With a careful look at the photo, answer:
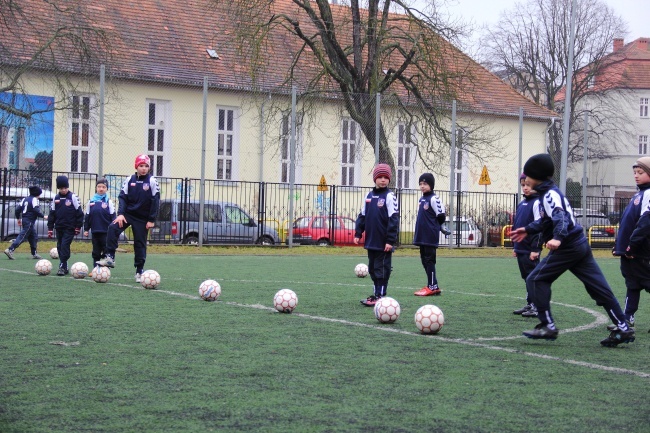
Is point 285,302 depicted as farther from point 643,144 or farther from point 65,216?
point 643,144

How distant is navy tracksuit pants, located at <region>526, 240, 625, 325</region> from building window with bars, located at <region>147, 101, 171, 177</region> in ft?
89.8

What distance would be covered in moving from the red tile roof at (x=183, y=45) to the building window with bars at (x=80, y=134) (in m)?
2.97

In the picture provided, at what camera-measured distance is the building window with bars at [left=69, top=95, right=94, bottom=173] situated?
27.5m

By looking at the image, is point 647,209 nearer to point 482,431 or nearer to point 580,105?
point 482,431

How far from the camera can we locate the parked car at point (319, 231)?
96.0ft

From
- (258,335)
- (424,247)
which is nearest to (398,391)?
(258,335)

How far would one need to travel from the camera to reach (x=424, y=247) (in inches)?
528

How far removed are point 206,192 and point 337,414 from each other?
23.9m

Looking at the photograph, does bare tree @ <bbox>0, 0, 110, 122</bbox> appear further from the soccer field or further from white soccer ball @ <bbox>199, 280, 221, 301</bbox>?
white soccer ball @ <bbox>199, 280, 221, 301</bbox>

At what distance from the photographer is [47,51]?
93.8 feet

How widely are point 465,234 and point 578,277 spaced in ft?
73.2

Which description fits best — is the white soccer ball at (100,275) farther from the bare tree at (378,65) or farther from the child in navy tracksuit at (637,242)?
the bare tree at (378,65)

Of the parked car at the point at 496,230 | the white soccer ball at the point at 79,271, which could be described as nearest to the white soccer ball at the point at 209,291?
the white soccer ball at the point at 79,271

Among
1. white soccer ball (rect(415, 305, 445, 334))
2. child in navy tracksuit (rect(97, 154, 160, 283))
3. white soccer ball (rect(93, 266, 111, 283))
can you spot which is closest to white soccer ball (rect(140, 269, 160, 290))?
child in navy tracksuit (rect(97, 154, 160, 283))
